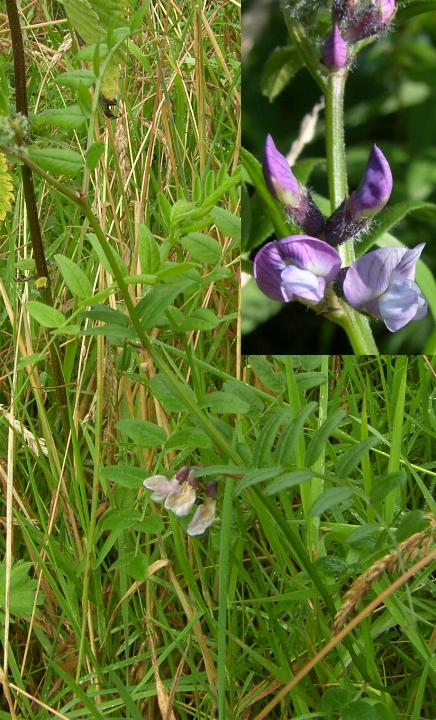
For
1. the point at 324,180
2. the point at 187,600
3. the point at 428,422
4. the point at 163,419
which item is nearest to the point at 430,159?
the point at 324,180

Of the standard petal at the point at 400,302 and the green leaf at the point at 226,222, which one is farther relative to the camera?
the standard petal at the point at 400,302

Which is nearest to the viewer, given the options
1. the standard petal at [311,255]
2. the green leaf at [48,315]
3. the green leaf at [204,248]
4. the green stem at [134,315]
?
the green stem at [134,315]

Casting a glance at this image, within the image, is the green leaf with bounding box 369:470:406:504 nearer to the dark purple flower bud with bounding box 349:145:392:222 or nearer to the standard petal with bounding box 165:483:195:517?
the standard petal with bounding box 165:483:195:517

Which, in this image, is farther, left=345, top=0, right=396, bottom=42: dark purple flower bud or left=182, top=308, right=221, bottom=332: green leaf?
left=345, top=0, right=396, bottom=42: dark purple flower bud

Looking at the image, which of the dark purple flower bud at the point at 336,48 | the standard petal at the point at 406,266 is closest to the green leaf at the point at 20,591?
the standard petal at the point at 406,266

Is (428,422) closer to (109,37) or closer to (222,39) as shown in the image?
(109,37)

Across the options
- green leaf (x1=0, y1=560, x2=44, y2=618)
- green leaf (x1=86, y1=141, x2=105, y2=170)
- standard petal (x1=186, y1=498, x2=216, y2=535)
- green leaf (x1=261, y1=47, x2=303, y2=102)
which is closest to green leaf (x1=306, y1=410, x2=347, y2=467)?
standard petal (x1=186, y1=498, x2=216, y2=535)

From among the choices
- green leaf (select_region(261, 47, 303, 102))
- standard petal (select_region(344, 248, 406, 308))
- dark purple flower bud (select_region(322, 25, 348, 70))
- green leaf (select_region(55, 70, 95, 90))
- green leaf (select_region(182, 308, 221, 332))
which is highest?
dark purple flower bud (select_region(322, 25, 348, 70))

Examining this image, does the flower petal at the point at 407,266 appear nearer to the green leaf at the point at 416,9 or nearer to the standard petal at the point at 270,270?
the standard petal at the point at 270,270
